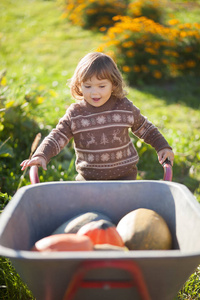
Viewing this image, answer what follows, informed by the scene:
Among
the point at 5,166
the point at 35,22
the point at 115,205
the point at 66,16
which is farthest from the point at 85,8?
the point at 115,205

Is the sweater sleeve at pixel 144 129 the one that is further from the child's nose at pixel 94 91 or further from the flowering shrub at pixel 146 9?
the flowering shrub at pixel 146 9

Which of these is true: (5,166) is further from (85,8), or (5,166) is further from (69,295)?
(85,8)

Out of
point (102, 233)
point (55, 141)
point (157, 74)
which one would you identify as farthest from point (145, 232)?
point (157, 74)

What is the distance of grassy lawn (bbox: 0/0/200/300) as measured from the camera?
310 cm

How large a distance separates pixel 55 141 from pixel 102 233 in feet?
2.43

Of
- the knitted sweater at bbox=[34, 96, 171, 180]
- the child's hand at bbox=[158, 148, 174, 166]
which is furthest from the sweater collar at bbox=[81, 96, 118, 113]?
the child's hand at bbox=[158, 148, 174, 166]

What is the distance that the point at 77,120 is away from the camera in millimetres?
1943

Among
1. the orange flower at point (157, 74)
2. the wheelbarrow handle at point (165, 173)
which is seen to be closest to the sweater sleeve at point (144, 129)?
the wheelbarrow handle at point (165, 173)

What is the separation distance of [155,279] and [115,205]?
1.47 feet

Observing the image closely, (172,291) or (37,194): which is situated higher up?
(37,194)

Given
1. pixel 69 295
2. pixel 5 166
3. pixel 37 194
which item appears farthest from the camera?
pixel 5 166

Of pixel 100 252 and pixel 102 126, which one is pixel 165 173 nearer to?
pixel 102 126

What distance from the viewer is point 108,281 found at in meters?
1.01

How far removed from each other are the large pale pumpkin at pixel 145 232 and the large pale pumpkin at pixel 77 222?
103 millimetres
